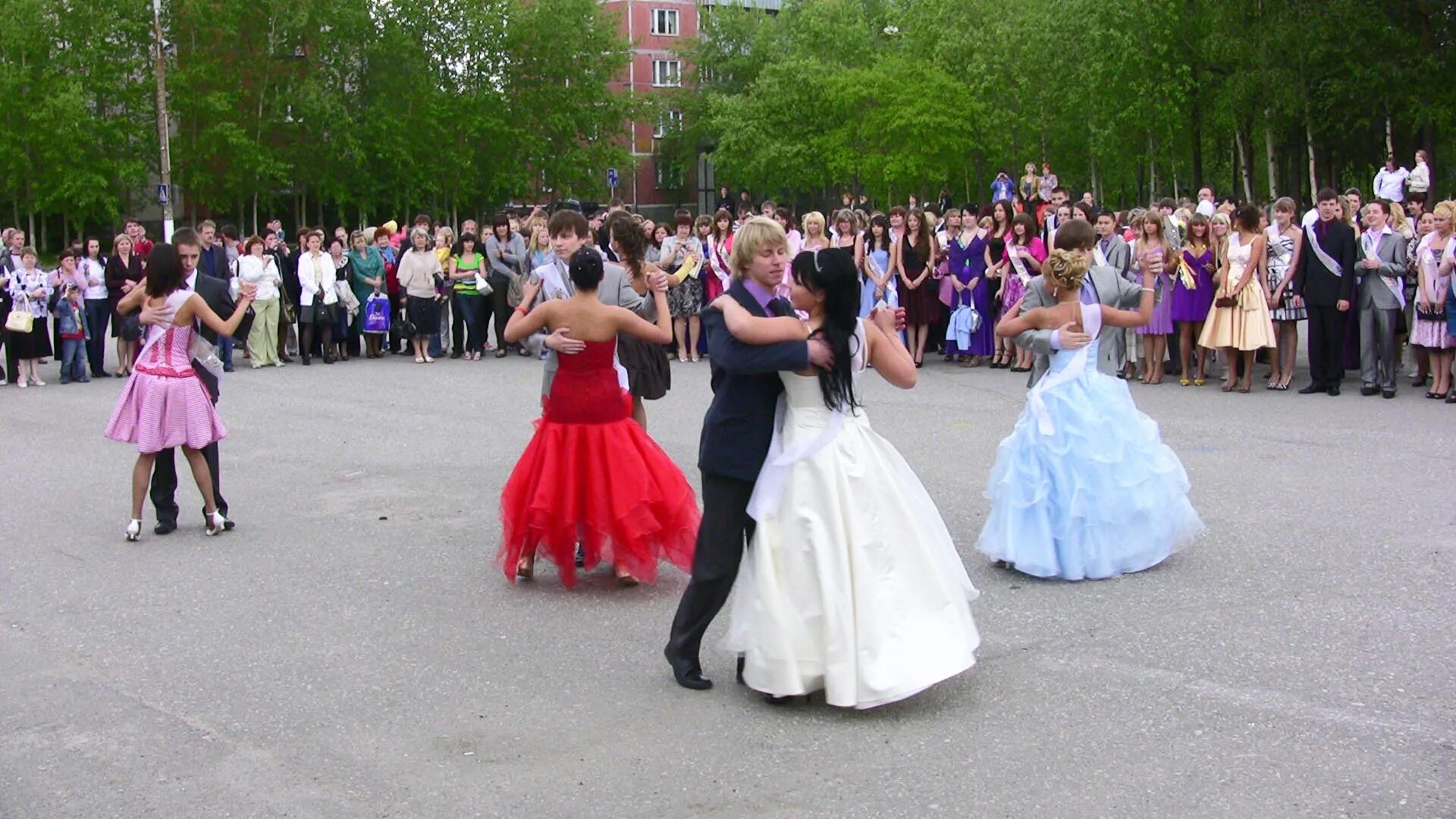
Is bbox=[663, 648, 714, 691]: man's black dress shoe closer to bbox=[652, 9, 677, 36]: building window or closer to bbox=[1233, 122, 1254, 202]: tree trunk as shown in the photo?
bbox=[1233, 122, 1254, 202]: tree trunk

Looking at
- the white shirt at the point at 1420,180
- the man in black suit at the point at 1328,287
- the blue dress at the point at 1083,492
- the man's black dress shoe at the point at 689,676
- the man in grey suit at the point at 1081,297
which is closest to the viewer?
the man's black dress shoe at the point at 689,676

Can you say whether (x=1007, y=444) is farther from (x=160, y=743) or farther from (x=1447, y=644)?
(x=160, y=743)

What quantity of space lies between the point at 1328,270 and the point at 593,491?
9.81 metres

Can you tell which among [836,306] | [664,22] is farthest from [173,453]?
[664,22]

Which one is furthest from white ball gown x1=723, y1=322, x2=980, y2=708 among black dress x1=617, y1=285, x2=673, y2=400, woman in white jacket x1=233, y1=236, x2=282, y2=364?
woman in white jacket x1=233, y1=236, x2=282, y2=364

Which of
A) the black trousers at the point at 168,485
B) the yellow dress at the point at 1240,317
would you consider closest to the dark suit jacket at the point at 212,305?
the black trousers at the point at 168,485

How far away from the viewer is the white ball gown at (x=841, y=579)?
5648 mm

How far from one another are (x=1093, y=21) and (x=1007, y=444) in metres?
40.3

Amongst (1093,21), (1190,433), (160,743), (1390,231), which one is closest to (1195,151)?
(1093,21)

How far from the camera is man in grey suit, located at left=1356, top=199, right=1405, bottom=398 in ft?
47.8

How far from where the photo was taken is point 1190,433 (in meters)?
12.6

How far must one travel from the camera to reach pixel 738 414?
19.4 ft

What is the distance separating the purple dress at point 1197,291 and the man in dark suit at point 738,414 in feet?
36.0

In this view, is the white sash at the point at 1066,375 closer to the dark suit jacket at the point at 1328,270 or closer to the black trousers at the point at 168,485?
the black trousers at the point at 168,485
